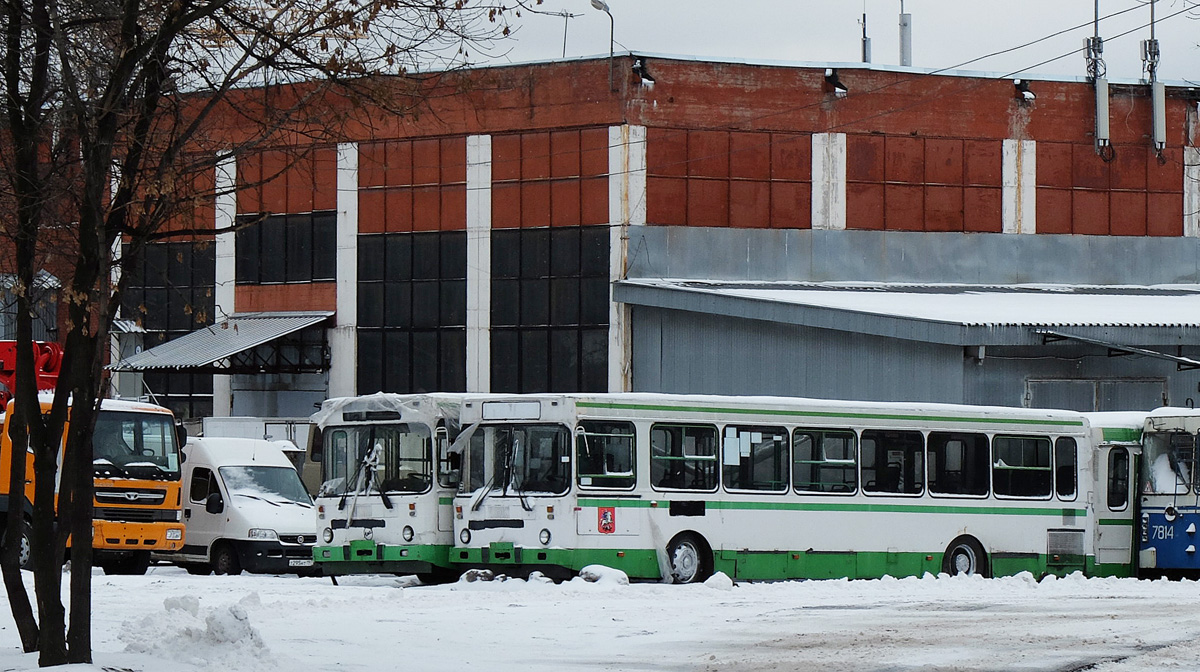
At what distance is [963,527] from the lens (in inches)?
998

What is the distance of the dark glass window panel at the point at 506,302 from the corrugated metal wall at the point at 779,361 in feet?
11.2

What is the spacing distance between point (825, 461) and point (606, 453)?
11.6 feet

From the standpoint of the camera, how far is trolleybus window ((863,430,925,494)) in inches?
965

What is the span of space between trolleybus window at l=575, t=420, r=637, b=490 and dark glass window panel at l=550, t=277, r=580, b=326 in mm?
21027

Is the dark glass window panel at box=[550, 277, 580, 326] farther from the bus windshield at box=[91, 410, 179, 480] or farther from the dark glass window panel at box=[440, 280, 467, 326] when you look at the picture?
the bus windshield at box=[91, 410, 179, 480]

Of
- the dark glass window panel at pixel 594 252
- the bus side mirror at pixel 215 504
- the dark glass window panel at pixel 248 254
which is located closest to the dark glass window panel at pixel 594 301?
the dark glass window panel at pixel 594 252

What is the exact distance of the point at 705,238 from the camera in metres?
43.5

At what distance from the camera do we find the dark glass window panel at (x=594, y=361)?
43.2m

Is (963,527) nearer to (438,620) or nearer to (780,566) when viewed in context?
(780,566)

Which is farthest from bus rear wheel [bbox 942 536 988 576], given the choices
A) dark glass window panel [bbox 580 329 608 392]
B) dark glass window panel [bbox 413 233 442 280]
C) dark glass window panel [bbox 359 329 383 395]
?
dark glass window panel [bbox 359 329 383 395]

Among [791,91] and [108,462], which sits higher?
[791,91]

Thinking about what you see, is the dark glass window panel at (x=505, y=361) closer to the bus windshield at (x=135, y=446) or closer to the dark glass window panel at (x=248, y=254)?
the dark glass window panel at (x=248, y=254)

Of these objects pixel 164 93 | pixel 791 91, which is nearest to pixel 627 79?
pixel 791 91

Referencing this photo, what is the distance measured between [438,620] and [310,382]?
1251 inches
